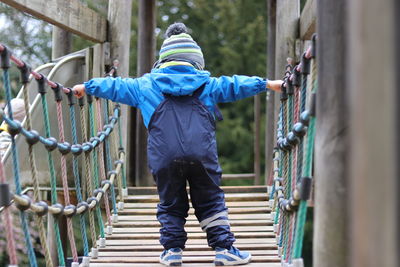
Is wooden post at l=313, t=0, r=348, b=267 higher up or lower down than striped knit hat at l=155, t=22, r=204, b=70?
lower down

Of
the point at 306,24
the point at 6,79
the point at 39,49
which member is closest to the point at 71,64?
the point at 306,24

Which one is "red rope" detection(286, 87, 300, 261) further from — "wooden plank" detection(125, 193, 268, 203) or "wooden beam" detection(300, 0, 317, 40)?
"wooden plank" detection(125, 193, 268, 203)

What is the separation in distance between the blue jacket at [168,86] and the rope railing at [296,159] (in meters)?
0.24

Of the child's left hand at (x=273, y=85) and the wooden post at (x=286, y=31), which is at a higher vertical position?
the wooden post at (x=286, y=31)

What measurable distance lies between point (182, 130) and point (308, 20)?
5.97 feet

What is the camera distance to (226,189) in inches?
195

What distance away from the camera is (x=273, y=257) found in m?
3.57

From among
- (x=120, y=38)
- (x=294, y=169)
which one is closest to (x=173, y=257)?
(x=294, y=169)

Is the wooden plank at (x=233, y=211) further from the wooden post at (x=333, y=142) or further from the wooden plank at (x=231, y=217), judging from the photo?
the wooden post at (x=333, y=142)

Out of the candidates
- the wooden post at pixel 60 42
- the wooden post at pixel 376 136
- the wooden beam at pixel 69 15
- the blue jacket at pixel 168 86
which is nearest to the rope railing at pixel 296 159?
the blue jacket at pixel 168 86

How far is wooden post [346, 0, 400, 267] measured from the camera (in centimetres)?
129

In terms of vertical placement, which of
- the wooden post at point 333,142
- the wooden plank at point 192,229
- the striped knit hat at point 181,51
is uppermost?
the striped knit hat at point 181,51

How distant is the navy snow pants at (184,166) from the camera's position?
126 inches

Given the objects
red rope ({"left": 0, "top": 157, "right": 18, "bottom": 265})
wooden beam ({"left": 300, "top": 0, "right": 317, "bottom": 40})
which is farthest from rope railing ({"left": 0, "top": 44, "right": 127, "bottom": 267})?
wooden beam ({"left": 300, "top": 0, "right": 317, "bottom": 40})
